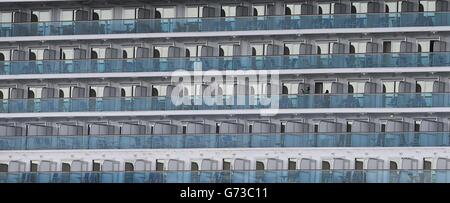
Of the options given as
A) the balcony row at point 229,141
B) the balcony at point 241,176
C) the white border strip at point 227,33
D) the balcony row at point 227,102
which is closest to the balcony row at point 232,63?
the white border strip at point 227,33

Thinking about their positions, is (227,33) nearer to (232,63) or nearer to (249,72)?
(232,63)

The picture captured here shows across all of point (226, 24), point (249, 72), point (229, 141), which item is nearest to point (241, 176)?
point (229, 141)

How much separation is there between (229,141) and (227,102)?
96 centimetres

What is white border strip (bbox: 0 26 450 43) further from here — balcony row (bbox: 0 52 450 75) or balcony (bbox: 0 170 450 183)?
balcony (bbox: 0 170 450 183)

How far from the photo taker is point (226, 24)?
55344mm

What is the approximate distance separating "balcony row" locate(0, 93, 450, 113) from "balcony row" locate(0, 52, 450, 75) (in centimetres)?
68

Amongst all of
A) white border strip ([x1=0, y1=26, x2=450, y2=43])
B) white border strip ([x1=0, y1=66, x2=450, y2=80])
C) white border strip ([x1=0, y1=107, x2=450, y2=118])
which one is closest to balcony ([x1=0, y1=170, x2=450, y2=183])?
white border strip ([x1=0, y1=107, x2=450, y2=118])

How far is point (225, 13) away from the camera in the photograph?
55781 millimetres

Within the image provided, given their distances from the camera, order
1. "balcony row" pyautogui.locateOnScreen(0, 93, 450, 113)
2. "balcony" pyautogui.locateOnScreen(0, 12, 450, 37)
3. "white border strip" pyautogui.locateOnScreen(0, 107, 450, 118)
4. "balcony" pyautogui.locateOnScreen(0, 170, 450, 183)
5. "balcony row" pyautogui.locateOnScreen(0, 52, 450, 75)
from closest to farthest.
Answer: "balcony" pyautogui.locateOnScreen(0, 170, 450, 183) → "white border strip" pyautogui.locateOnScreen(0, 107, 450, 118) → "balcony row" pyautogui.locateOnScreen(0, 93, 450, 113) → "balcony row" pyautogui.locateOnScreen(0, 52, 450, 75) → "balcony" pyautogui.locateOnScreen(0, 12, 450, 37)

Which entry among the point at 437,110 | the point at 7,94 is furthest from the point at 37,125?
the point at 437,110

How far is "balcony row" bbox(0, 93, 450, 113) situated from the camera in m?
53.6

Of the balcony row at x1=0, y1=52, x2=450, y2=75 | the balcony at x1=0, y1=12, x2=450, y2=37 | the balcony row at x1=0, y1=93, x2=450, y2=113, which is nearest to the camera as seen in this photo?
the balcony row at x1=0, y1=93, x2=450, y2=113

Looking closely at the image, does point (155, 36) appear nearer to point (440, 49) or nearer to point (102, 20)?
point (102, 20)

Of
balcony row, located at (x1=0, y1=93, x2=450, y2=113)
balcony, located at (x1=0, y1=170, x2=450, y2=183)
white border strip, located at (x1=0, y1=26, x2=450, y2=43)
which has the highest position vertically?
white border strip, located at (x1=0, y1=26, x2=450, y2=43)
